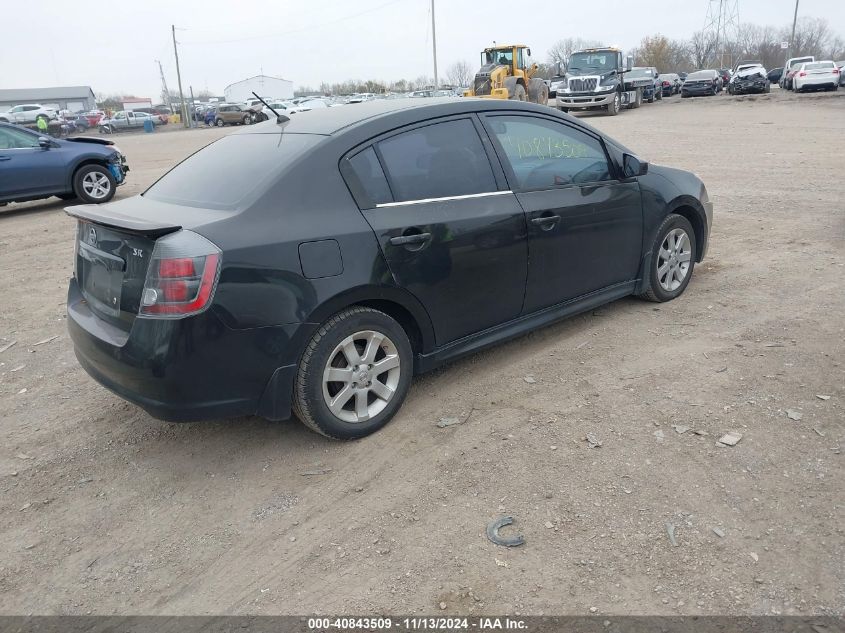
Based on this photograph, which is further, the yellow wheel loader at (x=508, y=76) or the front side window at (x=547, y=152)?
the yellow wheel loader at (x=508, y=76)

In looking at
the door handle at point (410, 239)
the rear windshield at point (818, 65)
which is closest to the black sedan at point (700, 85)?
the rear windshield at point (818, 65)

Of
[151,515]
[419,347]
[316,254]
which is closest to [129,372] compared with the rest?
[151,515]

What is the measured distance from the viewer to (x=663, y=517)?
2928 mm

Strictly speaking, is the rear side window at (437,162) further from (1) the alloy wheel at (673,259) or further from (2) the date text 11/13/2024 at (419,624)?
(2) the date text 11/13/2024 at (419,624)

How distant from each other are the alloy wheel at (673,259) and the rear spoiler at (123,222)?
147 inches

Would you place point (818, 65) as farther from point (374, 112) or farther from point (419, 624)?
point (419, 624)

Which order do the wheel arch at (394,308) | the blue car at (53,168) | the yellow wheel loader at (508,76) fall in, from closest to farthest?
the wheel arch at (394,308), the blue car at (53,168), the yellow wheel loader at (508,76)

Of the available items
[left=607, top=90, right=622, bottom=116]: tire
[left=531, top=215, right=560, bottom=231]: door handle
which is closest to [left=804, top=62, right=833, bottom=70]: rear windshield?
[left=607, top=90, right=622, bottom=116]: tire

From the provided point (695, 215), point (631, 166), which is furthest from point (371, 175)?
point (695, 215)

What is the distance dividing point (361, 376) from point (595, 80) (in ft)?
88.2

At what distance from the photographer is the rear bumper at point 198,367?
3.09 metres

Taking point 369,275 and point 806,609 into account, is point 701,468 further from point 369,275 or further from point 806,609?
point 369,275

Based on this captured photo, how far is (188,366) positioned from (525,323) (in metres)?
2.17

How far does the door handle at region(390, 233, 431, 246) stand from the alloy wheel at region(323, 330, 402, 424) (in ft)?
1.61
